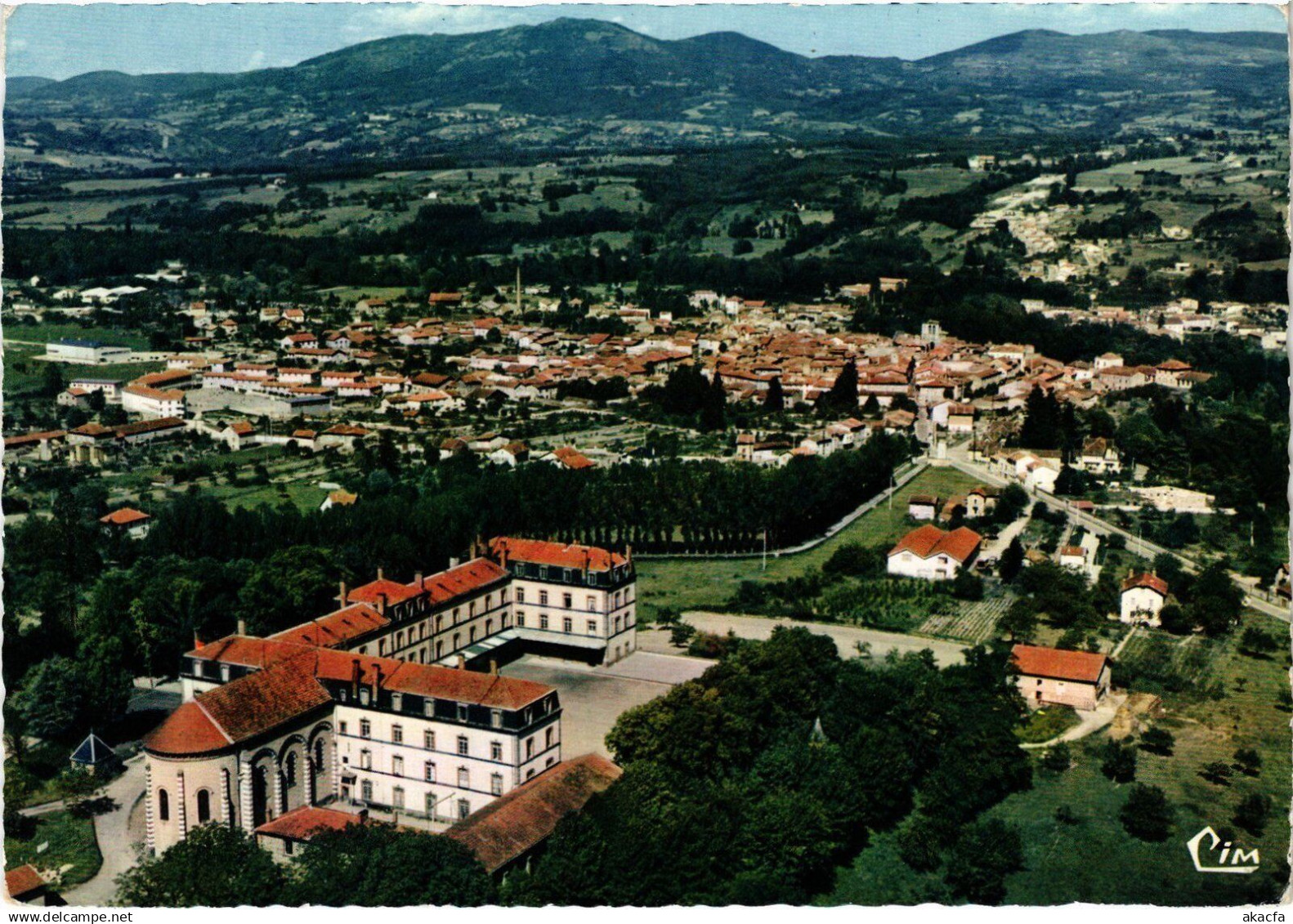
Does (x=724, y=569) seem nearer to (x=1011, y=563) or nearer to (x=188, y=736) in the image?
(x=1011, y=563)

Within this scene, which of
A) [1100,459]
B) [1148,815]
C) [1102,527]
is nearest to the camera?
[1148,815]

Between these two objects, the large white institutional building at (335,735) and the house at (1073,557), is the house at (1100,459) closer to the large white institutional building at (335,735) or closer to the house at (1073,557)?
the house at (1073,557)

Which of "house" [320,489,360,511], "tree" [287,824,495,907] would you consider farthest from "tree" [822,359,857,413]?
"tree" [287,824,495,907]

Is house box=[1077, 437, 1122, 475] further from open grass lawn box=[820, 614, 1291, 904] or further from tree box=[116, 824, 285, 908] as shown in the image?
tree box=[116, 824, 285, 908]

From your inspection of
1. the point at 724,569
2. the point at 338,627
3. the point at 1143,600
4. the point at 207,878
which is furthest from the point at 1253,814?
the point at 724,569

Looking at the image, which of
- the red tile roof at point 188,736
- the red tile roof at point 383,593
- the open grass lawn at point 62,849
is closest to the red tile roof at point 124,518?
the red tile roof at point 383,593
